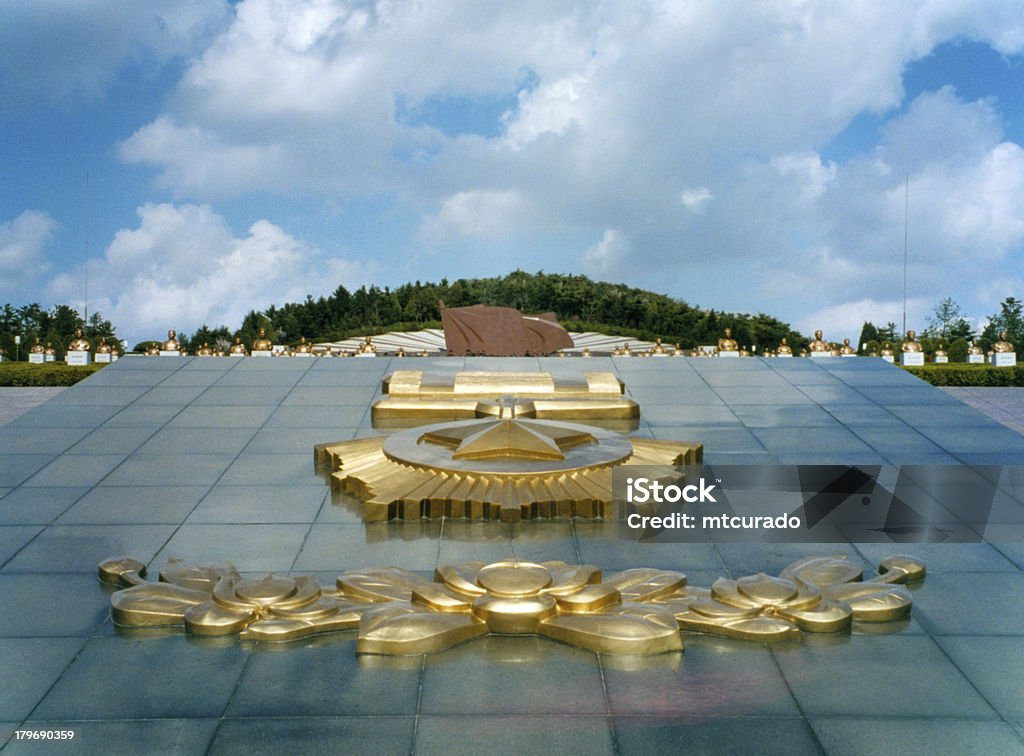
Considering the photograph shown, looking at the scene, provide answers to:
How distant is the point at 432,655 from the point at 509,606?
0.27m

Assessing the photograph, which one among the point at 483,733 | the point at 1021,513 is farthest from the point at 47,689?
the point at 1021,513

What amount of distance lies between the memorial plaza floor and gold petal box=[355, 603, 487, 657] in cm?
4

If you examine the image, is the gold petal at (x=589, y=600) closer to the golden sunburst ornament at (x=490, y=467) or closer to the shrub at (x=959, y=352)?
the golden sunburst ornament at (x=490, y=467)

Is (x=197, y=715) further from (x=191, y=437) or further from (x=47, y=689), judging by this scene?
(x=191, y=437)

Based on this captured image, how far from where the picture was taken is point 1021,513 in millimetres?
3973

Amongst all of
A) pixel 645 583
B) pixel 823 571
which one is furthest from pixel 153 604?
pixel 823 571

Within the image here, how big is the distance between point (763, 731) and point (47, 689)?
72.7 inches

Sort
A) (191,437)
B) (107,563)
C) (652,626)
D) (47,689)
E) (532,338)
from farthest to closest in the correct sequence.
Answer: (532,338), (191,437), (107,563), (652,626), (47,689)

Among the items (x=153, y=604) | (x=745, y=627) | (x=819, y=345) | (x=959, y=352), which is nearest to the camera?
(x=745, y=627)

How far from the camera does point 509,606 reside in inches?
105

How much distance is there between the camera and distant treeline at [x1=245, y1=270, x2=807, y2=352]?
98.7 feet

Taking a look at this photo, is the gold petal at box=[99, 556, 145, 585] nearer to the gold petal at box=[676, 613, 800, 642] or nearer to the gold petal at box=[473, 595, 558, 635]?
the gold petal at box=[473, 595, 558, 635]

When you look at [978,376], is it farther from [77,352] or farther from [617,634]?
[77,352]

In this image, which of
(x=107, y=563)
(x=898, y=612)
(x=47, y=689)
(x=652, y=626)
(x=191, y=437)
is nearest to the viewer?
(x=47, y=689)
